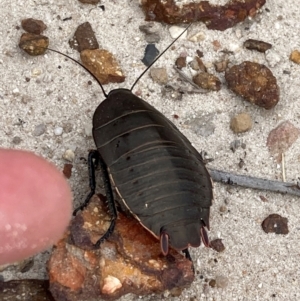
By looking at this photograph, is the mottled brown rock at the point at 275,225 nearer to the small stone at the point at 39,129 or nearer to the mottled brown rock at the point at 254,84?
the mottled brown rock at the point at 254,84

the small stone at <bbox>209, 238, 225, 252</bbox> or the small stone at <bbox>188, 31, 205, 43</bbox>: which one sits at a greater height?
the small stone at <bbox>188, 31, 205, 43</bbox>

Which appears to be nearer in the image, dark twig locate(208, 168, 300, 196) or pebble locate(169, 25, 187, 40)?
dark twig locate(208, 168, 300, 196)

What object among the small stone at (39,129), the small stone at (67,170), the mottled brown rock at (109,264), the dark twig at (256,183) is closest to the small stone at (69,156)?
the small stone at (67,170)

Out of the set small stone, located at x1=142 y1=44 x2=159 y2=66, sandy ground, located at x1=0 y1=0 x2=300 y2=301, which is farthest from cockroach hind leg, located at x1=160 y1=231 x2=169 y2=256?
small stone, located at x1=142 y1=44 x2=159 y2=66

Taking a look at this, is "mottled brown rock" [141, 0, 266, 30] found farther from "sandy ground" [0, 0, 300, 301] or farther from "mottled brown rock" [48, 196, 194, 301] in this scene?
"mottled brown rock" [48, 196, 194, 301]

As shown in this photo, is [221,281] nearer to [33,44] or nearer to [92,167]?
[92,167]

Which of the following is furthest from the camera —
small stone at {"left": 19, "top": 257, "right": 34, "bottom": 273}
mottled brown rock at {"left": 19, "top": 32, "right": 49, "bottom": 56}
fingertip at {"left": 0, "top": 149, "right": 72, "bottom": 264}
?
mottled brown rock at {"left": 19, "top": 32, "right": 49, "bottom": 56}

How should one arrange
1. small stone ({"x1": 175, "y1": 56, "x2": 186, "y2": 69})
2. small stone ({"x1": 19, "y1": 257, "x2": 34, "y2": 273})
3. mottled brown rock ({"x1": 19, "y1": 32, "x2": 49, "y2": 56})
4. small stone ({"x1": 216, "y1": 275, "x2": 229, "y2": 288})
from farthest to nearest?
small stone ({"x1": 175, "y1": 56, "x2": 186, "y2": 69})
mottled brown rock ({"x1": 19, "y1": 32, "x2": 49, "y2": 56})
small stone ({"x1": 216, "y1": 275, "x2": 229, "y2": 288})
small stone ({"x1": 19, "y1": 257, "x2": 34, "y2": 273})

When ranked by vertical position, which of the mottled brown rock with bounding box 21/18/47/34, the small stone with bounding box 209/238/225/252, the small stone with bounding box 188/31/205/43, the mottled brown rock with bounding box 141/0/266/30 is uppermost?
the mottled brown rock with bounding box 141/0/266/30
